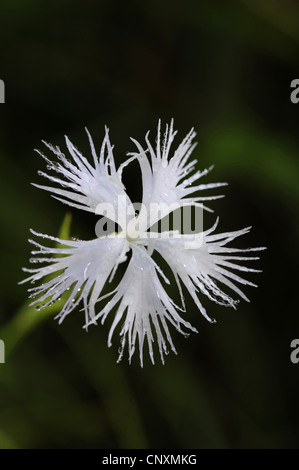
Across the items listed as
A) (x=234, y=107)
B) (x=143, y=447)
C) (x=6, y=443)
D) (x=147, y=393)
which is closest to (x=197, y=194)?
(x=234, y=107)

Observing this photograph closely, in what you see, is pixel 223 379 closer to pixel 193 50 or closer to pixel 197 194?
pixel 197 194

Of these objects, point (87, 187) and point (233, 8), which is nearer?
point (87, 187)
